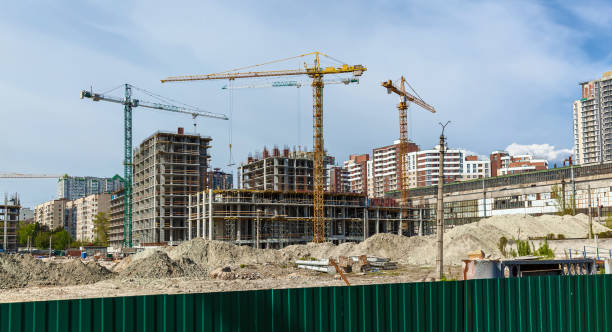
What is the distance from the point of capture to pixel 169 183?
350 ft

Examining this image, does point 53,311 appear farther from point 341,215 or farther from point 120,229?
point 120,229

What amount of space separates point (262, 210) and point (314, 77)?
2619 cm

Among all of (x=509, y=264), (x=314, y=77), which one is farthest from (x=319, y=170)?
(x=509, y=264)

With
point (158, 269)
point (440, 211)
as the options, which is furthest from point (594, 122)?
point (440, 211)

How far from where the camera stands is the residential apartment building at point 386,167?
190 metres

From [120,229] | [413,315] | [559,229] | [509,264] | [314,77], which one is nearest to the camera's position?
[413,315]

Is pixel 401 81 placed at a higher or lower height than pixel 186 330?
higher

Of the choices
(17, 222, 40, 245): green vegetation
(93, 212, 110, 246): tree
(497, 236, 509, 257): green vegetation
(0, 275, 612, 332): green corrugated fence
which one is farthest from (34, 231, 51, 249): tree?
(0, 275, 612, 332): green corrugated fence

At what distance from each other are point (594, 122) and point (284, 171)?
9905cm

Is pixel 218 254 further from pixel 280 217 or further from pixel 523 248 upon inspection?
pixel 280 217

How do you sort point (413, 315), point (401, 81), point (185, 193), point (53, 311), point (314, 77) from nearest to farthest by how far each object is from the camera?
point (53, 311) < point (413, 315) < point (314, 77) < point (185, 193) < point (401, 81)

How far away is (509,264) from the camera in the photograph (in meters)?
21.5

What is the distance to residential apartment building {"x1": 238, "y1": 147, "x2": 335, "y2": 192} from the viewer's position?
110 meters

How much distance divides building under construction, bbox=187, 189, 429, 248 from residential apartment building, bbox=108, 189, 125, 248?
47.7 m
